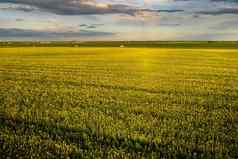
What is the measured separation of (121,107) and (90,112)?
1287 millimetres

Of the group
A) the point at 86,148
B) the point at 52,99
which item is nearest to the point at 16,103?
the point at 52,99

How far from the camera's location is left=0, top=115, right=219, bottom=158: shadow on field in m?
7.11

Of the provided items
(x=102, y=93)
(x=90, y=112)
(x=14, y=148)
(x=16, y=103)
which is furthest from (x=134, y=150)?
(x=102, y=93)

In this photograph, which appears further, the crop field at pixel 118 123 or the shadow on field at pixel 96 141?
the crop field at pixel 118 123

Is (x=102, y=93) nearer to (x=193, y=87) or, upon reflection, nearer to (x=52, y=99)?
(x=52, y=99)

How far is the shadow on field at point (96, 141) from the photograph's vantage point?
7113mm

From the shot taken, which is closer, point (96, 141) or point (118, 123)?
point (96, 141)

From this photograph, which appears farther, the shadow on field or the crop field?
the crop field

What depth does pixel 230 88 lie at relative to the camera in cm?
1614

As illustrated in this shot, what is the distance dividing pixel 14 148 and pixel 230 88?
11.4 metres

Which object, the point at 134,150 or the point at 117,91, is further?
the point at 117,91

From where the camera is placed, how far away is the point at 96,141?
7.80m

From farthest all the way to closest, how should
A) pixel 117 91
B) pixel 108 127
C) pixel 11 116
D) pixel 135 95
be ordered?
pixel 117 91
pixel 135 95
pixel 11 116
pixel 108 127

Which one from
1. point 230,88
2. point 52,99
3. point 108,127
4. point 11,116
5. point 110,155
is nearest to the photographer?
point 110,155
